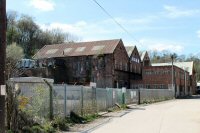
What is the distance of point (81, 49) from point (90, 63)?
4.26 metres

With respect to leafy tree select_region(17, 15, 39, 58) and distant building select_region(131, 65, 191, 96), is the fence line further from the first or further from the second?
leafy tree select_region(17, 15, 39, 58)

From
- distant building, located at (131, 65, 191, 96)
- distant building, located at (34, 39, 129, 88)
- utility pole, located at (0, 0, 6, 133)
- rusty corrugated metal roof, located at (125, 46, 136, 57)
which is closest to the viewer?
utility pole, located at (0, 0, 6, 133)

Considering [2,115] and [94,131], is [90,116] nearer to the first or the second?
[94,131]

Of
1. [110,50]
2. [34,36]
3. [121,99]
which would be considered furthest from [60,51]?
[121,99]

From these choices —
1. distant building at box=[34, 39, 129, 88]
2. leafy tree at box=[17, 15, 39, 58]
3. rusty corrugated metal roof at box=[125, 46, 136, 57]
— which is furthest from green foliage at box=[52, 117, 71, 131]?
leafy tree at box=[17, 15, 39, 58]

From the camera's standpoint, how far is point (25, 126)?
1588 centimetres

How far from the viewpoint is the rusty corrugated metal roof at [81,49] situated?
243 ft

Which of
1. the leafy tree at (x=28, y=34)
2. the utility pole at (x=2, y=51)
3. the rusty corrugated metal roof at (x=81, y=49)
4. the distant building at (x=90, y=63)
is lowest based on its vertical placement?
the utility pole at (x=2, y=51)

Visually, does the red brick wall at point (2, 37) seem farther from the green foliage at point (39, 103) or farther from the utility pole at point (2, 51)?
the green foliage at point (39, 103)

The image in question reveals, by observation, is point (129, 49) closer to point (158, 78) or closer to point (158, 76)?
point (158, 76)

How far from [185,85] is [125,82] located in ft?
70.8

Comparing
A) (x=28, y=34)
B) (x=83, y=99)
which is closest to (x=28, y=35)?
(x=28, y=34)

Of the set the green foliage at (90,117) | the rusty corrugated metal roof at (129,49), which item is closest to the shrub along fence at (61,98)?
the green foliage at (90,117)

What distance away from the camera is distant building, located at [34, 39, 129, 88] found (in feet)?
239
